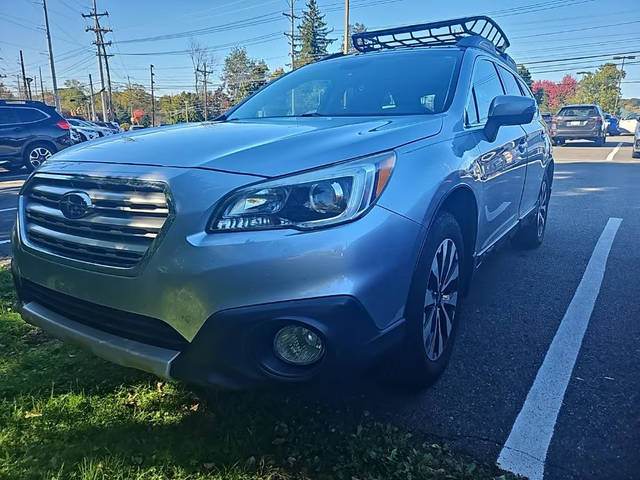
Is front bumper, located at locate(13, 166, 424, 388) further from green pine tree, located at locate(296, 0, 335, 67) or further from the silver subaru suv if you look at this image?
green pine tree, located at locate(296, 0, 335, 67)

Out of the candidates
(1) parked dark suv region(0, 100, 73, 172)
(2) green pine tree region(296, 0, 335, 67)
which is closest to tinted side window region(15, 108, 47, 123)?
(1) parked dark suv region(0, 100, 73, 172)

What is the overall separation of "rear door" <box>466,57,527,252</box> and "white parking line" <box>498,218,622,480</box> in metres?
0.72

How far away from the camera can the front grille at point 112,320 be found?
1.73m

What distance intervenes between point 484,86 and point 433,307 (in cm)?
174

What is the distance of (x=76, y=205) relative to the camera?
6.26 feet

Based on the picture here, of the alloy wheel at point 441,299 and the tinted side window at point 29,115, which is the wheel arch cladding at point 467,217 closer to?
the alloy wheel at point 441,299

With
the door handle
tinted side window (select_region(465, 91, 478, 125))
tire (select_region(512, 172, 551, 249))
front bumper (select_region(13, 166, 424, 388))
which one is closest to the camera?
front bumper (select_region(13, 166, 424, 388))

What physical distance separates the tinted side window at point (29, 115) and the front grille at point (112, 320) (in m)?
12.1

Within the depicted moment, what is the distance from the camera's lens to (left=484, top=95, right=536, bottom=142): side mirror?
280 centimetres

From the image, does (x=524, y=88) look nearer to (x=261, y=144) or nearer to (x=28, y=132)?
(x=261, y=144)

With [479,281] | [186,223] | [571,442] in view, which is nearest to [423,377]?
[571,442]

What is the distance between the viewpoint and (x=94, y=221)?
1852 millimetres

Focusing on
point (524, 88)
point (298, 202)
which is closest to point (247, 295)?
point (298, 202)


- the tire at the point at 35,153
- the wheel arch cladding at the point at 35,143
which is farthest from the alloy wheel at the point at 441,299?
the wheel arch cladding at the point at 35,143
